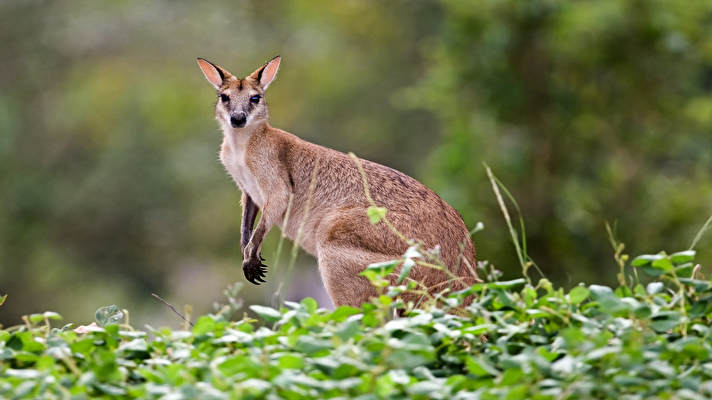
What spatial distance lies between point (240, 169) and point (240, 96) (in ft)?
1.42

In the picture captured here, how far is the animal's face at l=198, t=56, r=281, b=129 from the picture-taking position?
682 centimetres

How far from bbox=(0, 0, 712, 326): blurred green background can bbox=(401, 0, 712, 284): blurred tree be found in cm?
2

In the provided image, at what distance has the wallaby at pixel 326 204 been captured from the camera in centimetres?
598

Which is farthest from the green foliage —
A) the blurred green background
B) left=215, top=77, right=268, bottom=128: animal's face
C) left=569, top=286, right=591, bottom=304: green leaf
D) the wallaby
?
the blurred green background

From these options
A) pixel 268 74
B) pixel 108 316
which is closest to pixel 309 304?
pixel 108 316

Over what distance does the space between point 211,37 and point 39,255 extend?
7.20 meters

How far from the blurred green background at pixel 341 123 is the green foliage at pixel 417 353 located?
7675 millimetres

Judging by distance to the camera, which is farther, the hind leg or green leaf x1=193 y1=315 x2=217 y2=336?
the hind leg

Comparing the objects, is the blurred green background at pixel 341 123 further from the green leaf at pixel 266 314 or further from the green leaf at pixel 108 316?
the green leaf at pixel 266 314

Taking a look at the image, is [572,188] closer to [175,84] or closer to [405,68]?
[405,68]

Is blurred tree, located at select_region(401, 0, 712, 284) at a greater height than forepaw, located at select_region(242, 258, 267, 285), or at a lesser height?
greater

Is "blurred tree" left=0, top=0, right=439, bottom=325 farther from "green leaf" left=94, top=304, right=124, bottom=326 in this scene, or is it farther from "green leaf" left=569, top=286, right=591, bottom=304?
"green leaf" left=569, top=286, right=591, bottom=304

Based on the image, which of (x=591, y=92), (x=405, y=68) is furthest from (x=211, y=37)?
(x=591, y=92)

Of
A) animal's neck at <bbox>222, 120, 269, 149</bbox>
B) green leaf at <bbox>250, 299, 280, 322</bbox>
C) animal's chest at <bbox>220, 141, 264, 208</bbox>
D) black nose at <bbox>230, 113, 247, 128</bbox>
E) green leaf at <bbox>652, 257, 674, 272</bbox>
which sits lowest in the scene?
green leaf at <bbox>250, 299, 280, 322</bbox>
